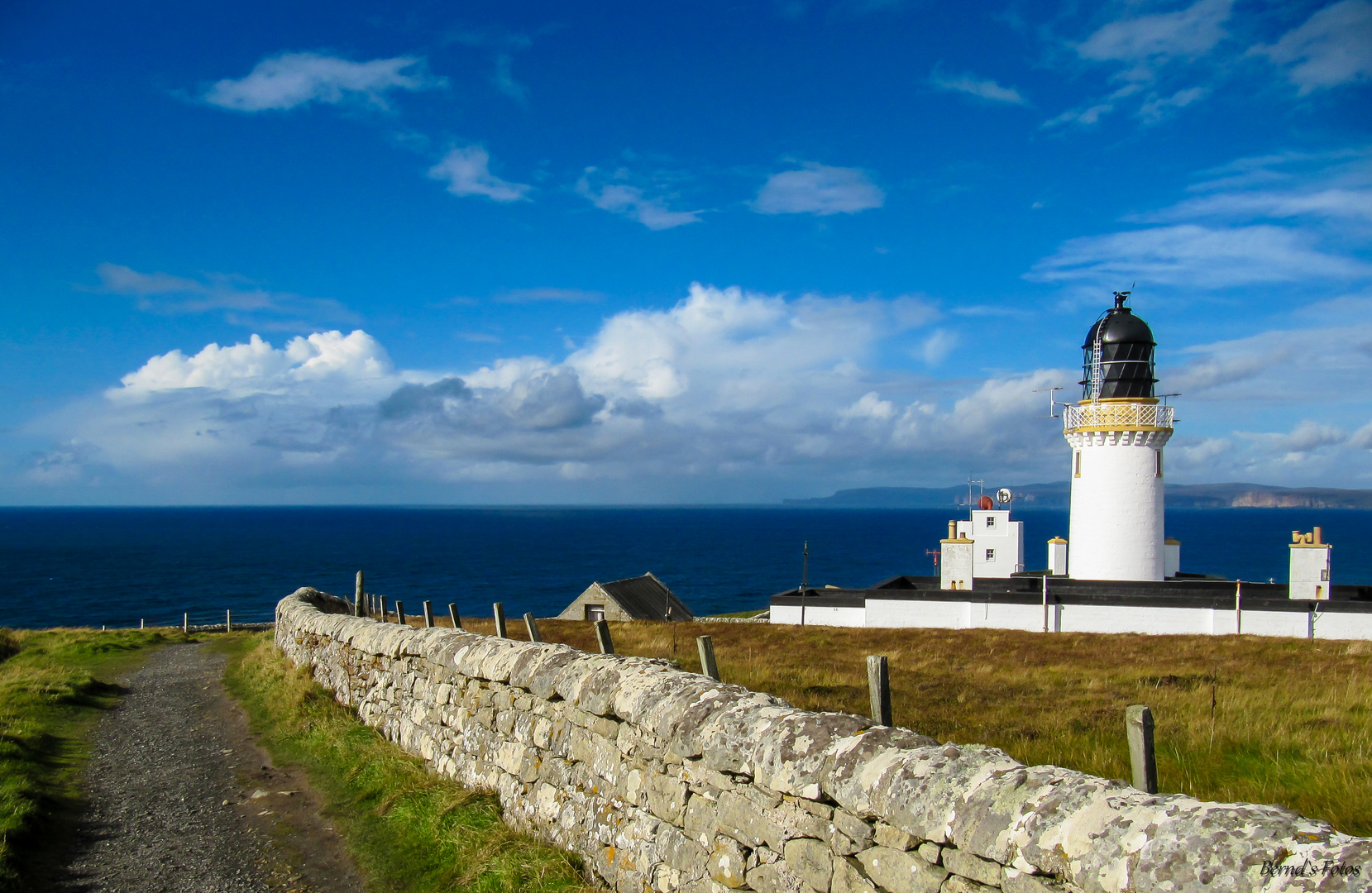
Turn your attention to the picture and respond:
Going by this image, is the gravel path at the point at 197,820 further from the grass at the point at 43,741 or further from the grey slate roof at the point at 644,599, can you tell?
the grey slate roof at the point at 644,599

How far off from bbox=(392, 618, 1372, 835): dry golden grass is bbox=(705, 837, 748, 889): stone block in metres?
3.10

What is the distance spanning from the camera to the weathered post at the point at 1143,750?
3740mm

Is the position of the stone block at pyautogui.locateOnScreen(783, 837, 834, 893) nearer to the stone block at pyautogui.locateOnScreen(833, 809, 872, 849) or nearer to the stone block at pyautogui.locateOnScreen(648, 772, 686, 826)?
the stone block at pyautogui.locateOnScreen(833, 809, 872, 849)

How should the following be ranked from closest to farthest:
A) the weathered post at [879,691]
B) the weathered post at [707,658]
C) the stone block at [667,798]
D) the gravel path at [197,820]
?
1. the weathered post at [879,691]
2. the stone block at [667,798]
3. the weathered post at [707,658]
4. the gravel path at [197,820]

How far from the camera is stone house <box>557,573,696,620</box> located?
3394cm

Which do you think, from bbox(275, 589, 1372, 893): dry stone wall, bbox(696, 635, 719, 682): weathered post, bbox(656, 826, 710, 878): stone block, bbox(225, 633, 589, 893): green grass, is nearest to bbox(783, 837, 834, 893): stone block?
bbox(275, 589, 1372, 893): dry stone wall

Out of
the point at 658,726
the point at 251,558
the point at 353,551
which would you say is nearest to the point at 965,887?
the point at 658,726

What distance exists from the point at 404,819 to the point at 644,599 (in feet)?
97.3

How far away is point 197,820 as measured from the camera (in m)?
8.14

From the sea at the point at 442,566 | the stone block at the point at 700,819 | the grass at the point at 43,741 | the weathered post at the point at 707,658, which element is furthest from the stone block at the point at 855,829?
the sea at the point at 442,566

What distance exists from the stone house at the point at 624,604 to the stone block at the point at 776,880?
2750cm

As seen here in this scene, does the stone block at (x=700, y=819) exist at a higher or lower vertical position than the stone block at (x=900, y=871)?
lower

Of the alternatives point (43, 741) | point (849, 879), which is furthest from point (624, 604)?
point (849, 879)

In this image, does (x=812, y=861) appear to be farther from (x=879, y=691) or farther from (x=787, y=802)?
(x=879, y=691)
